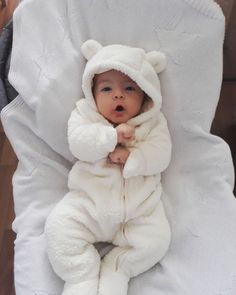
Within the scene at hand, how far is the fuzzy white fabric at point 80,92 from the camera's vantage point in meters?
1.03

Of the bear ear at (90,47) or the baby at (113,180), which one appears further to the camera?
the bear ear at (90,47)

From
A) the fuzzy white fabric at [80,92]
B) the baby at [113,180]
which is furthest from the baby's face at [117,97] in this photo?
the fuzzy white fabric at [80,92]

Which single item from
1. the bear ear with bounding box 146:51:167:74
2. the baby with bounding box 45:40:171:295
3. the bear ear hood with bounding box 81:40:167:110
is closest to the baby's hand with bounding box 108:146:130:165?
the baby with bounding box 45:40:171:295

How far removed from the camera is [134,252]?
879 millimetres

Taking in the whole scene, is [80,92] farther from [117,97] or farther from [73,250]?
[73,250]

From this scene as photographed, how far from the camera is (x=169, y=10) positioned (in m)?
1.06

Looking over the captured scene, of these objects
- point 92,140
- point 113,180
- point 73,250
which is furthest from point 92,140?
point 73,250

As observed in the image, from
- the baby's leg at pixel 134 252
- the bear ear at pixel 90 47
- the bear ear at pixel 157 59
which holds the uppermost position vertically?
the bear ear at pixel 90 47

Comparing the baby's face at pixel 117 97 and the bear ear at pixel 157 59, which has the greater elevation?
the bear ear at pixel 157 59

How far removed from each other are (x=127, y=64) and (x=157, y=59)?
0.38 feet

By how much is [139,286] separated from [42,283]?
0.22 meters

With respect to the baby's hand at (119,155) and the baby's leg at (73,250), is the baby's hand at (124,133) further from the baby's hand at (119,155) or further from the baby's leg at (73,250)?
the baby's leg at (73,250)

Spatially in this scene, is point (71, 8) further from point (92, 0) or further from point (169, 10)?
point (169, 10)

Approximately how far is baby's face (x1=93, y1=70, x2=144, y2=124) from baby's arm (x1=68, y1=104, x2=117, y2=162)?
0.04 metres
